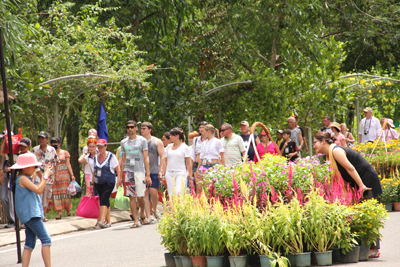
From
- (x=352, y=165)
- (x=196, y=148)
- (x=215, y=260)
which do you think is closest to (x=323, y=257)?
(x=215, y=260)

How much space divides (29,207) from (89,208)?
507 cm

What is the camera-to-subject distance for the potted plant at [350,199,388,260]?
713 centimetres

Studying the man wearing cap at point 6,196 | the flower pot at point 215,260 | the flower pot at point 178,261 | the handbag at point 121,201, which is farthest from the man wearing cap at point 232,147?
the flower pot at point 215,260

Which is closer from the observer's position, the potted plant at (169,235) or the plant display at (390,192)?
the potted plant at (169,235)

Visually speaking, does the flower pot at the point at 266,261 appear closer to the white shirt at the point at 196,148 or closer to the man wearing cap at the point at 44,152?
the white shirt at the point at 196,148

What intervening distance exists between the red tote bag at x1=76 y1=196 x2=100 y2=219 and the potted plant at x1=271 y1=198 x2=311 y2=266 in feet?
20.0

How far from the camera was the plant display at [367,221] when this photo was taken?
7133 mm

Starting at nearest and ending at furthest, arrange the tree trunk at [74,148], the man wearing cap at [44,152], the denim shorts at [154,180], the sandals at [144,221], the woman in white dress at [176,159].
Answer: the woman in white dress at [176,159] → the sandals at [144,221] → the denim shorts at [154,180] → the man wearing cap at [44,152] → the tree trunk at [74,148]

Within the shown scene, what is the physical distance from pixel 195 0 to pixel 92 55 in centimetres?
603

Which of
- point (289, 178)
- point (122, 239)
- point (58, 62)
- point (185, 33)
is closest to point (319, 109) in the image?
point (185, 33)

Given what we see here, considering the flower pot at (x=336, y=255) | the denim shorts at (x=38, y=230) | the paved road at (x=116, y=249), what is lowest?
the paved road at (x=116, y=249)

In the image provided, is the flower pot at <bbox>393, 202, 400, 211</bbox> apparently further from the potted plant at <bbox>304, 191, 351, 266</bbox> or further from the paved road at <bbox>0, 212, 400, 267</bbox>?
the potted plant at <bbox>304, 191, 351, 266</bbox>

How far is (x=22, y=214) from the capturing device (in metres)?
7.05

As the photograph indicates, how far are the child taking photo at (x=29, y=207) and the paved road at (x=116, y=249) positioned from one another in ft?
3.52
